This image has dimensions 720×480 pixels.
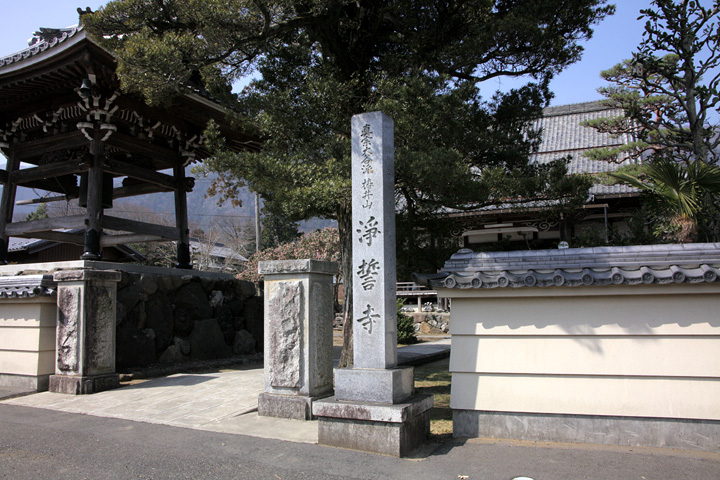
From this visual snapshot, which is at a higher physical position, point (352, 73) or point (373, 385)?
point (352, 73)

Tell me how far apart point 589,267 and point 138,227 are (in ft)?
32.0

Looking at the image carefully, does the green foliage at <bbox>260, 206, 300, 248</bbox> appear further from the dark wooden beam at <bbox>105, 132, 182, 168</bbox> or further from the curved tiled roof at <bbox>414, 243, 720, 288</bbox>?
the curved tiled roof at <bbox>414, 243, 720, 288</bbox>

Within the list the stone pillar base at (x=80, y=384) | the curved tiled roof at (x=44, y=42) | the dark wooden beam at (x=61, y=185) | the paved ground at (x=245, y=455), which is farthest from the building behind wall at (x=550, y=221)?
the dark wooden beam at (x=61, y=185)

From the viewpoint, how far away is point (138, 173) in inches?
467

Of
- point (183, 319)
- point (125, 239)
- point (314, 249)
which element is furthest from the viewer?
point (314, 249)

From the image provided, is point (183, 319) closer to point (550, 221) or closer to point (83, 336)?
point (83, 336)

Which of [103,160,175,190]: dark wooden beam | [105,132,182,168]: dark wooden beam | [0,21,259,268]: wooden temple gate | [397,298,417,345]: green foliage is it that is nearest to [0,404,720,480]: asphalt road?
[0,21,259,268]: wooden temple gate

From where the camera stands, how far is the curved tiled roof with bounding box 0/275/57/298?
340 inches

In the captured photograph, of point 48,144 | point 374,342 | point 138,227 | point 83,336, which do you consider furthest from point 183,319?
point 374,342

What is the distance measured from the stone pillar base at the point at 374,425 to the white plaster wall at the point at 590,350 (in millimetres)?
609

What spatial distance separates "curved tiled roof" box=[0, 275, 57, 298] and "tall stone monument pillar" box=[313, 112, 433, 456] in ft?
19.4

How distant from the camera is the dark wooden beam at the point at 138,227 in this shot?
10970 mm

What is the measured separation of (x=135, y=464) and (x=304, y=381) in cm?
224

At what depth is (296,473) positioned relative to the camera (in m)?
4.62
